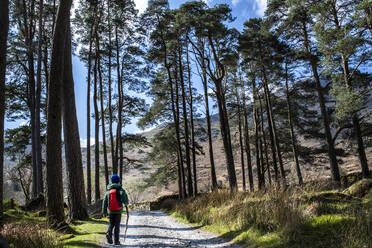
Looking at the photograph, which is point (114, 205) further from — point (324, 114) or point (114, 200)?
point (324, 114)

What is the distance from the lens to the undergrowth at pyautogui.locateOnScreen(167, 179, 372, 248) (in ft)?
11.8

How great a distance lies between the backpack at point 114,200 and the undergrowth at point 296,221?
105 inches

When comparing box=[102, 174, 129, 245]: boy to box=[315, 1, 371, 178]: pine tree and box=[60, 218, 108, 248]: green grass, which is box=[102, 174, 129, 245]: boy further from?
box=[315, 1, 371, 178]: pine tree

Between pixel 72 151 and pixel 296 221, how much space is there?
7.76 m

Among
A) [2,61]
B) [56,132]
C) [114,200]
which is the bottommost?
[114,200]

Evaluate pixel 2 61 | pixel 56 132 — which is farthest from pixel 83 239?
pixel 2 61

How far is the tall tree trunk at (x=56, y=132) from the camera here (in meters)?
6.74

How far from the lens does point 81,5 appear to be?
15.7 metres

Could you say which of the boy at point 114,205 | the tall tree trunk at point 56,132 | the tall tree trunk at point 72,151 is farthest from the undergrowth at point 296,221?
the tall tree trunk at point 72,151

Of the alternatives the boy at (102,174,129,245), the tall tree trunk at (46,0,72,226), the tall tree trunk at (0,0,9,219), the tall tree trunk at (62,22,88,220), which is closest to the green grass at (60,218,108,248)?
the boy at (102,174,129,245)

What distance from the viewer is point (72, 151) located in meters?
9.04

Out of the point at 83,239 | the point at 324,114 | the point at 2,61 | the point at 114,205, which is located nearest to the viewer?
the point at 83,239

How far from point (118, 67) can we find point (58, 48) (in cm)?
1051

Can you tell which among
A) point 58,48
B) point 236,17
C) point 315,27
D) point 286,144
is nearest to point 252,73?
point 236,17
